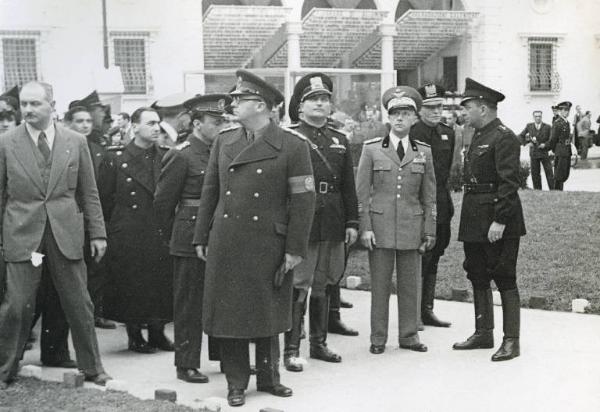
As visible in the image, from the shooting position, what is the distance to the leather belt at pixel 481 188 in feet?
26.6

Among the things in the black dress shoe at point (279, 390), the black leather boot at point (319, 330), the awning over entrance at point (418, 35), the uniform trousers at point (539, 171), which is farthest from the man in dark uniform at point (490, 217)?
the awning over entrance at point (418, 35)

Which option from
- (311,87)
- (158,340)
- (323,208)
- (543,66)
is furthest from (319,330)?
(543,66)

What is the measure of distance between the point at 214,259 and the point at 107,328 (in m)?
3.29

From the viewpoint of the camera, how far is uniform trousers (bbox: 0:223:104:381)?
23.4ft

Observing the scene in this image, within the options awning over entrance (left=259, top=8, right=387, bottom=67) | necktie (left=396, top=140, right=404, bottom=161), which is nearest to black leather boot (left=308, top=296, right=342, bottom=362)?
necktie (left=396, top=140, right=404, bottom=161)

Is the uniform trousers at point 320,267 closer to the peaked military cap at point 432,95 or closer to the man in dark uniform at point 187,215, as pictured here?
the man in dark uniform at point 187,215

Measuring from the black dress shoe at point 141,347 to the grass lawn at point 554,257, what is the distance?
11.8 feet

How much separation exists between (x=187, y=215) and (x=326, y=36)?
25.3 m

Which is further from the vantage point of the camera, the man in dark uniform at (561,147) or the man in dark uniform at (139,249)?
the man in dark uniform at (561,147)

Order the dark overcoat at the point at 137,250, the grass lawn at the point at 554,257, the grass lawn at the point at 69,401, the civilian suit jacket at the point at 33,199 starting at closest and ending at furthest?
the grass lawn at the point at 69,401 < the civilian suit jacket at the point at 33,199 < the dark overcoat at the point at 137,250 < the grass lawn at the point at 554,257

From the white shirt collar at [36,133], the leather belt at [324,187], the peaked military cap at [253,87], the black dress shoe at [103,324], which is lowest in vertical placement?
the black dress shoe at [103,324]

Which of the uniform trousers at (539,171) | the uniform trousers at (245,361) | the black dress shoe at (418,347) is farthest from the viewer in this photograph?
the uniform trousers at (539,171)

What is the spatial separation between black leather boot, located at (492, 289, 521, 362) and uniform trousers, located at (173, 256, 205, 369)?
233 centimetres

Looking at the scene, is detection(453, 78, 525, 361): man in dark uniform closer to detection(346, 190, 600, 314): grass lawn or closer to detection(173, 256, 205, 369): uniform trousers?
detection(346, 190, 600, 314): grass lawn
